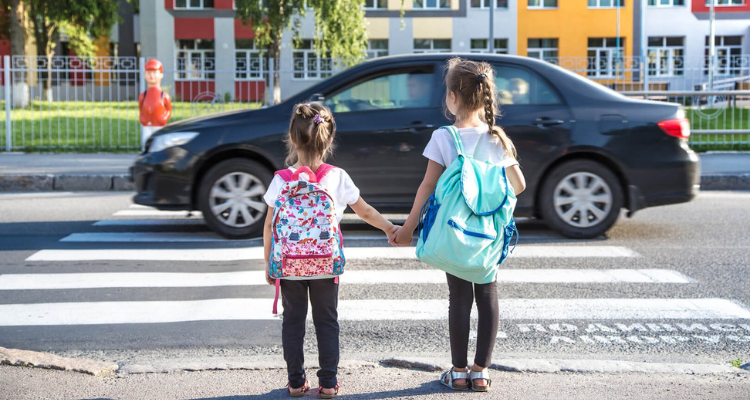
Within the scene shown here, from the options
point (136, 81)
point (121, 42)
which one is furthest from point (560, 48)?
point (136, 81)

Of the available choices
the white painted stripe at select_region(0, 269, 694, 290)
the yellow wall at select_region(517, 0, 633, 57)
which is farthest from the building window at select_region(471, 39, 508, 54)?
the white painted stripe at select_region(0, 269, 694, 290)

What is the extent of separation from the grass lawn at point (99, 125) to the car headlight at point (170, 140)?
7141 mm

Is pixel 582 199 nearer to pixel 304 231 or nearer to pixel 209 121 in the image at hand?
pixel 209 121

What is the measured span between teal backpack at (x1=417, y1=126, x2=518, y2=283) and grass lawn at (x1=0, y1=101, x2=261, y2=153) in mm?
12480

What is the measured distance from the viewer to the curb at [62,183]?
465 inches

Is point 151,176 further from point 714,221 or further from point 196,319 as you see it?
point 714,221

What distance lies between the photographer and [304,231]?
3426 mm

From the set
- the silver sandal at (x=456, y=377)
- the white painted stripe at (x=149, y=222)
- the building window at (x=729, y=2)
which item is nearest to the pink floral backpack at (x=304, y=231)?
the silver sandal at (x=456, y=377)

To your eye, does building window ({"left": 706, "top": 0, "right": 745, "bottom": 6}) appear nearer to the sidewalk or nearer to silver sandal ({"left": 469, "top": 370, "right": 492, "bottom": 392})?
the sidewalk

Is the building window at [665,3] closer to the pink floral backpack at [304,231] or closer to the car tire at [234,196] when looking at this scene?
the car tire at [234,196]

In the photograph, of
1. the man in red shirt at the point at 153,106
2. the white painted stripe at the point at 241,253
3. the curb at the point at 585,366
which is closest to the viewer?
the curb at the point at 585,366

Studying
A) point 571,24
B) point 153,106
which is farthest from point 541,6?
point 153,106

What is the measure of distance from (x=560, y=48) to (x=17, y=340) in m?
42.8

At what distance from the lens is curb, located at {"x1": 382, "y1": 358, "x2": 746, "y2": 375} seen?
3912mm
